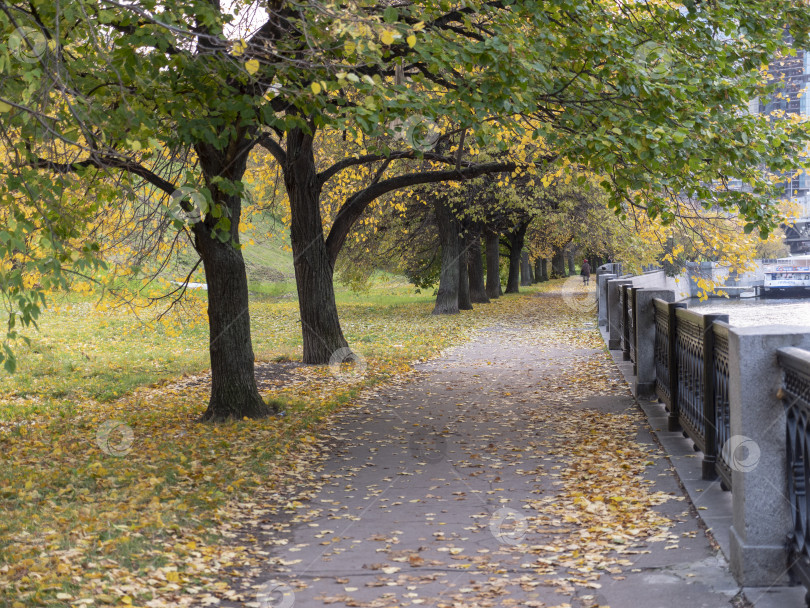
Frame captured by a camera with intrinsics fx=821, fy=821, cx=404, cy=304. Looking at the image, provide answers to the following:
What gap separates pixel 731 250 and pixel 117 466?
1219cm

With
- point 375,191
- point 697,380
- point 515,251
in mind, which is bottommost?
point 697,380

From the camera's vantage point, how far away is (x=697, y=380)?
7.22 meters

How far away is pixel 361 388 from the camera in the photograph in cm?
1295

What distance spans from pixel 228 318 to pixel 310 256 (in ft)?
16.8

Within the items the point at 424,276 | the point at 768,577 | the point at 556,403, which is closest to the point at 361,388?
the point at 556,403

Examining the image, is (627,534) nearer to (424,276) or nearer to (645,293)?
(645,293)
